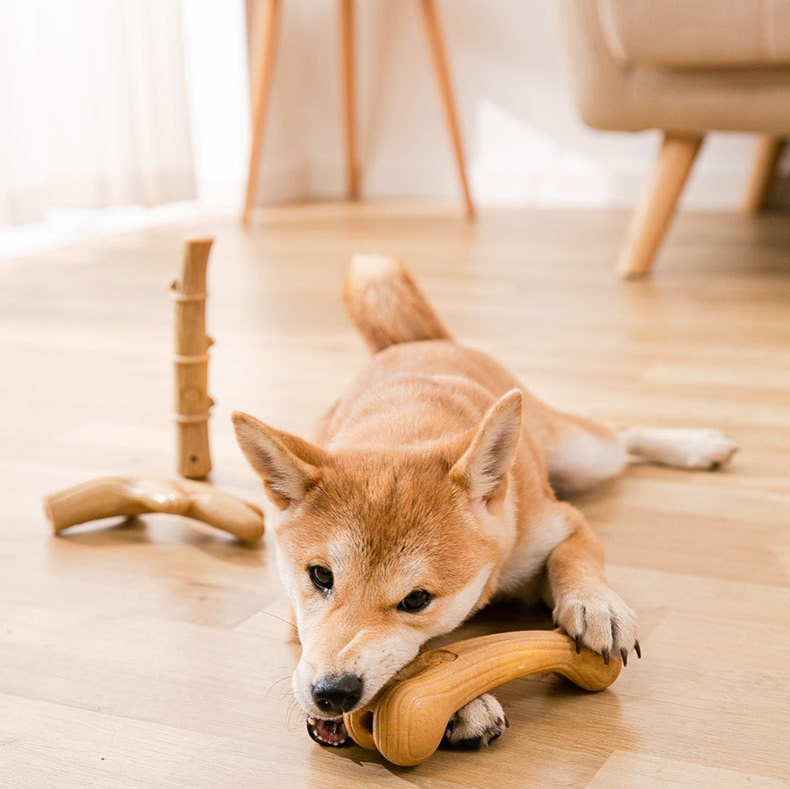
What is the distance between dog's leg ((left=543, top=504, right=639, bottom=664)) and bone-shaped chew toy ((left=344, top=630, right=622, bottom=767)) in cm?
1

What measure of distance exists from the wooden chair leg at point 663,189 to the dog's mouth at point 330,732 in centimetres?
230

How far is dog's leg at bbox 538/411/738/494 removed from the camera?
162 centimetres

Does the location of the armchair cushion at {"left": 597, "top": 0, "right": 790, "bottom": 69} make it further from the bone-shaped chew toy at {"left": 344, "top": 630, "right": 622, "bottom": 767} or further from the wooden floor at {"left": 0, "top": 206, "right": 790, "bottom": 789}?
the bone-shaped chew toy at {"left": 344, "top": 630, "right": 622, "bottom": 767}

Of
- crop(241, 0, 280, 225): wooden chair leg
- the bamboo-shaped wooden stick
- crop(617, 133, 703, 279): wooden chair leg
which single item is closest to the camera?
the bamboo-shaped wooden stick

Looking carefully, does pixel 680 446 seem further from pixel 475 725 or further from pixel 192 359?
pixel 475 725

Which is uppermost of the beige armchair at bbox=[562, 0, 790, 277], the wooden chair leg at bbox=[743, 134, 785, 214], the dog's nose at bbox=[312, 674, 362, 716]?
the beige armchair at bbox=[562, 0, 790, 277]

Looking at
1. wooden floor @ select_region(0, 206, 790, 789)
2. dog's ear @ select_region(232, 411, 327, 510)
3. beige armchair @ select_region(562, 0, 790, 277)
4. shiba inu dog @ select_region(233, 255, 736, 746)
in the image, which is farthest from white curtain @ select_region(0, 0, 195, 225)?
Answer: dog's ear @ select_region(232, 411, 327, 510)

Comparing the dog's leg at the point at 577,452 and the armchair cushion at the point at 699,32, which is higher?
the armchair cushion at the point at 699,32

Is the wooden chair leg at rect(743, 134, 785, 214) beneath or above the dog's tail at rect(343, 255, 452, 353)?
beneath

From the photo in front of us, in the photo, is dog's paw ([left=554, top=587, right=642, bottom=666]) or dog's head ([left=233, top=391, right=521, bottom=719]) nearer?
dog's head ([left=233, top=391, right=521, bottom=719])

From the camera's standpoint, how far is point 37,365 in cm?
246

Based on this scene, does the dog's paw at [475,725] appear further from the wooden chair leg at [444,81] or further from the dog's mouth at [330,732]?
the wooden chair leg at [444,81]

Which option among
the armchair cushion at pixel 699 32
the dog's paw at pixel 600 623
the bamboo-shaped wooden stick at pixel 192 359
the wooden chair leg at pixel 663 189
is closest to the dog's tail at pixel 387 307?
the bamboo-shaped wooden stick at pixel 192 359

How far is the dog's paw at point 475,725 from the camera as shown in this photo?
103 cm
